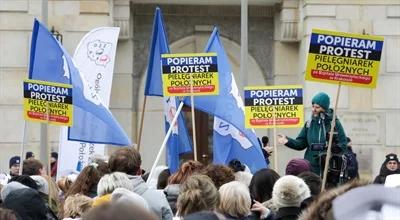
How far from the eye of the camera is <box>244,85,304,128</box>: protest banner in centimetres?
1209

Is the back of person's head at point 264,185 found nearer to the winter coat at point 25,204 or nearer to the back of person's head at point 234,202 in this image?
the back of person's head at point 234,202

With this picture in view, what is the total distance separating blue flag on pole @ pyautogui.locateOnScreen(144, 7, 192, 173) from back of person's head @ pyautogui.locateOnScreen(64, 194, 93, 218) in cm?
600

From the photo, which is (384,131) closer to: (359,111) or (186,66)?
(359,111)

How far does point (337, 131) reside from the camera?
1130 cm

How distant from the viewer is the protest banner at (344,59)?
10164 millimetres

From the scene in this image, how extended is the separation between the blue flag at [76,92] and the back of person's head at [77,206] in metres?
5.33

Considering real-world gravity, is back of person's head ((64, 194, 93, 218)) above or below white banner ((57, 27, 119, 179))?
below

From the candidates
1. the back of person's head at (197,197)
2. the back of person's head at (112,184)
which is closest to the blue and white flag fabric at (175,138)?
the back of person's head at (112,184)

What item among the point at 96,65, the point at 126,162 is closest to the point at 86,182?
the point at 126,162

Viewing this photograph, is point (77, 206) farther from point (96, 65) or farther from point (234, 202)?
point (96, 65)

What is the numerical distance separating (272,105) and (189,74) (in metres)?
1.16

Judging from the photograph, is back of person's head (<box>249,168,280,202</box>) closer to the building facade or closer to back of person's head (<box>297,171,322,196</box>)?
back of person's head (<box>297,171,322,196</box>)

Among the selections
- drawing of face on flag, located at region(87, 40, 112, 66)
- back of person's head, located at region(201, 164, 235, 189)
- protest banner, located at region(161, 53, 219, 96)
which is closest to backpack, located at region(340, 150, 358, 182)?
protest banner, located at region(161, 53, 219, 96)

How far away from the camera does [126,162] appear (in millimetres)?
7227
